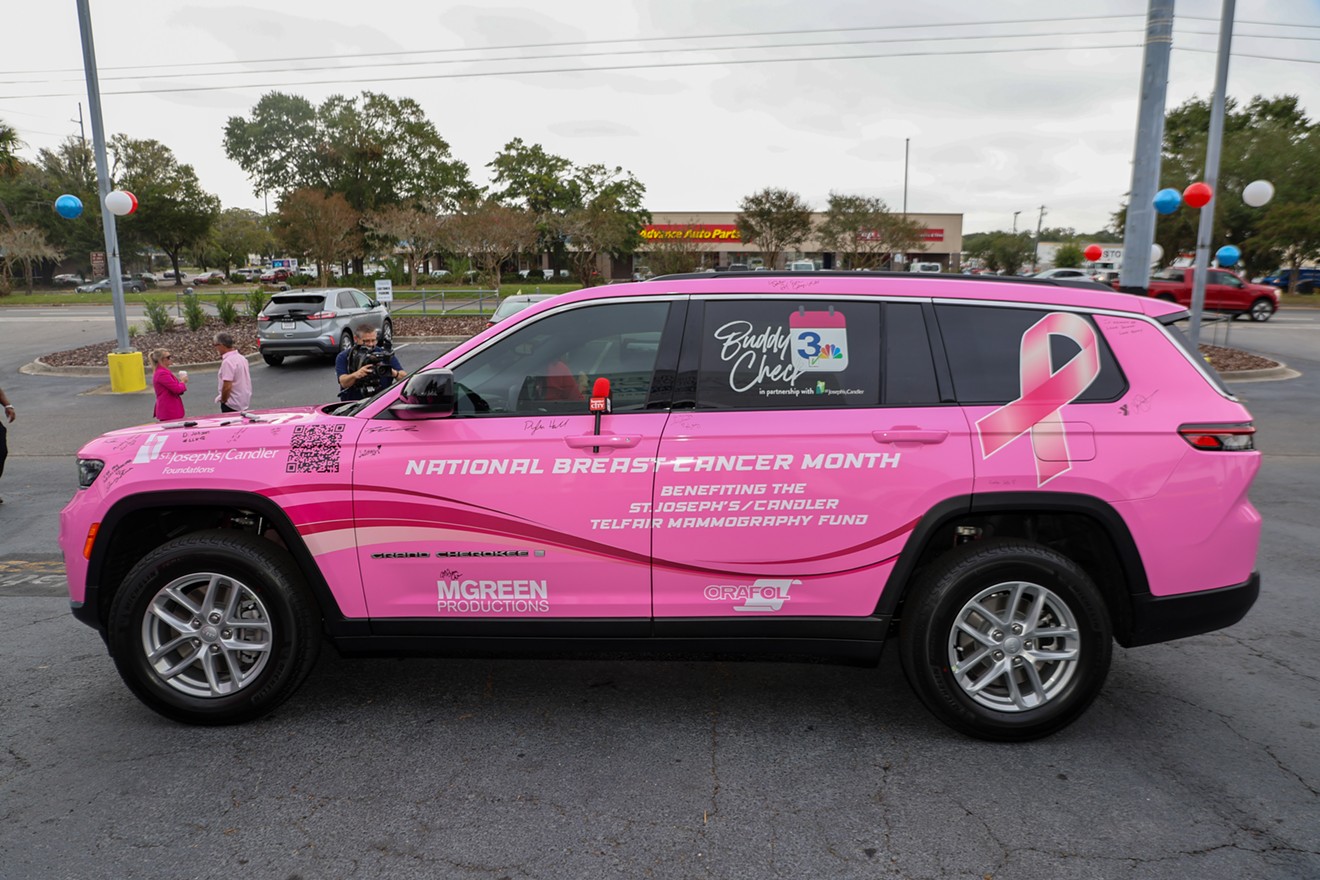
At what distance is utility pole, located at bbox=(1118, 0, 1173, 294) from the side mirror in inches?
359

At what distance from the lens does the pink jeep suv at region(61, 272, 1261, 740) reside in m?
3.60

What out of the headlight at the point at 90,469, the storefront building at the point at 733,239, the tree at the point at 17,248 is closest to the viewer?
the headlight at the point at 90,469

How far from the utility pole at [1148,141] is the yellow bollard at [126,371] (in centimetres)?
1589

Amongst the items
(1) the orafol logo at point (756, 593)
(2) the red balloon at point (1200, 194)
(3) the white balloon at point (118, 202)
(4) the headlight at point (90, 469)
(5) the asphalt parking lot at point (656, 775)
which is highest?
(3) the white balloon at point (118, 202)

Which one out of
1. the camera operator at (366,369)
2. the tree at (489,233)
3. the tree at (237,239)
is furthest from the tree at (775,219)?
the tree at (237,239)

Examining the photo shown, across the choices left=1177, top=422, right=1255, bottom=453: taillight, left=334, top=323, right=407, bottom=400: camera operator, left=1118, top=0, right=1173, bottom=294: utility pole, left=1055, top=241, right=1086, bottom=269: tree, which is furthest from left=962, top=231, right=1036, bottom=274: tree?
left=1177, top=422, right=1255, bottom=453: taillight

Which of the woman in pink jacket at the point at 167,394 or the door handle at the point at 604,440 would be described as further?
the woman in pink jacket at the point at 167,394

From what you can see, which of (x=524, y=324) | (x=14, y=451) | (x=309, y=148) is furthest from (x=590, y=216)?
(x=524, y=324)

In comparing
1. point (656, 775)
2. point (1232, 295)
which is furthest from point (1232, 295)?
point (656, 775)

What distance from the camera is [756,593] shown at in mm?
3699

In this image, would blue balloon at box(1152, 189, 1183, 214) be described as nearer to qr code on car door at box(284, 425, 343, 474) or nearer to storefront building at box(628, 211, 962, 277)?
qr code on car door at box(284, 425, 343, 474)

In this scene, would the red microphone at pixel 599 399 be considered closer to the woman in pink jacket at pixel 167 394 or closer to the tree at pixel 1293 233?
the woman in pink jacket at pixel 167 394

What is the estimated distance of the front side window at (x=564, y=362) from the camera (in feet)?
12.4

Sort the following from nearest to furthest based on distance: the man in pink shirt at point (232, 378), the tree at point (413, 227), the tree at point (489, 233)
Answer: the man in pink shirt at point (232, 378) → the tree at point (489, 233) → the tree at point (413, 227)
